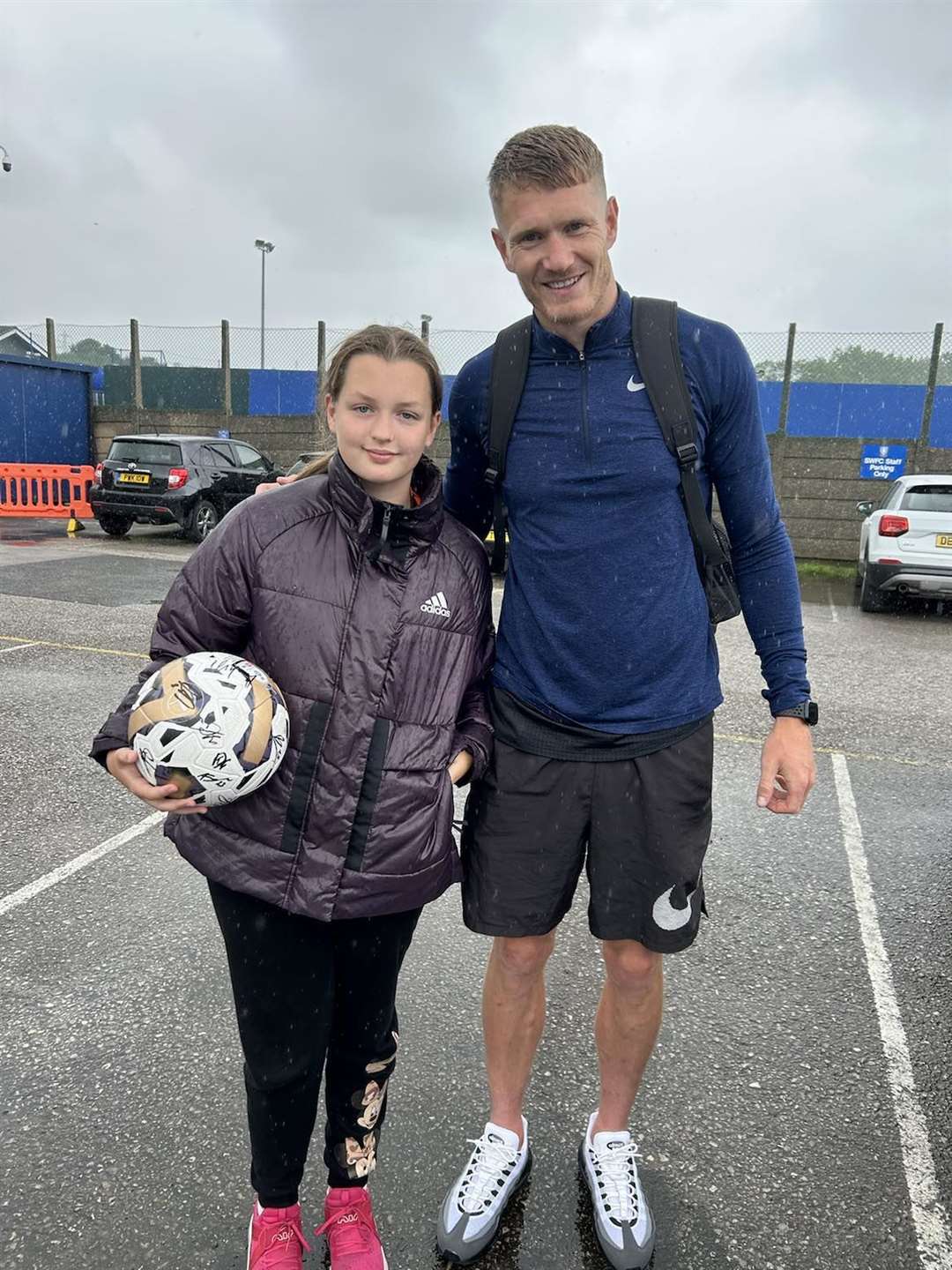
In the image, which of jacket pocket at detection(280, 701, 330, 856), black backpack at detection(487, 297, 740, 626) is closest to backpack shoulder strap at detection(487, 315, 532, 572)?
black backpack at detection(487, 297, 740, 626)

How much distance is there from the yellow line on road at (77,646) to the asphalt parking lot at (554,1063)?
2400mm

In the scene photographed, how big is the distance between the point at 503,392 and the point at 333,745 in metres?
0.84

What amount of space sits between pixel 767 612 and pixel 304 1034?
51.7 inches

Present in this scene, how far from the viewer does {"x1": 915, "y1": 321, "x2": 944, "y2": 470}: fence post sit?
1443cm

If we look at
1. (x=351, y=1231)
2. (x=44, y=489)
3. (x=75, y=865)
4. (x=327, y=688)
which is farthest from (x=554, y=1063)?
(x=44, y=489)

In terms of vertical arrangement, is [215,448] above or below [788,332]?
below

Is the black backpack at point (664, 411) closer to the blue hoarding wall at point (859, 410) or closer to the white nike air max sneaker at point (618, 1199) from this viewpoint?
the white nike air max sneaker at point (618, 1199)

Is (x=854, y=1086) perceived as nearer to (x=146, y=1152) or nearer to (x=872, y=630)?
(x=146, y=1152)

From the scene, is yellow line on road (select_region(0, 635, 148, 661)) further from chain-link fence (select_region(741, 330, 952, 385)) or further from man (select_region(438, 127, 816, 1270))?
chain-link fence (select_region(741, 330, 952, 385))

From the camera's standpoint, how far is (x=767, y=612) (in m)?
2.07

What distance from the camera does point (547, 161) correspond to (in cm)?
185

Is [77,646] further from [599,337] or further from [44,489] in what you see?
[44,489]

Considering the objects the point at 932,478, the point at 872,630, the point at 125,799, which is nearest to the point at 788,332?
the point at 932,478

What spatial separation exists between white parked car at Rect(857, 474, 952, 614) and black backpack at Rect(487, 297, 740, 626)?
8792mm
